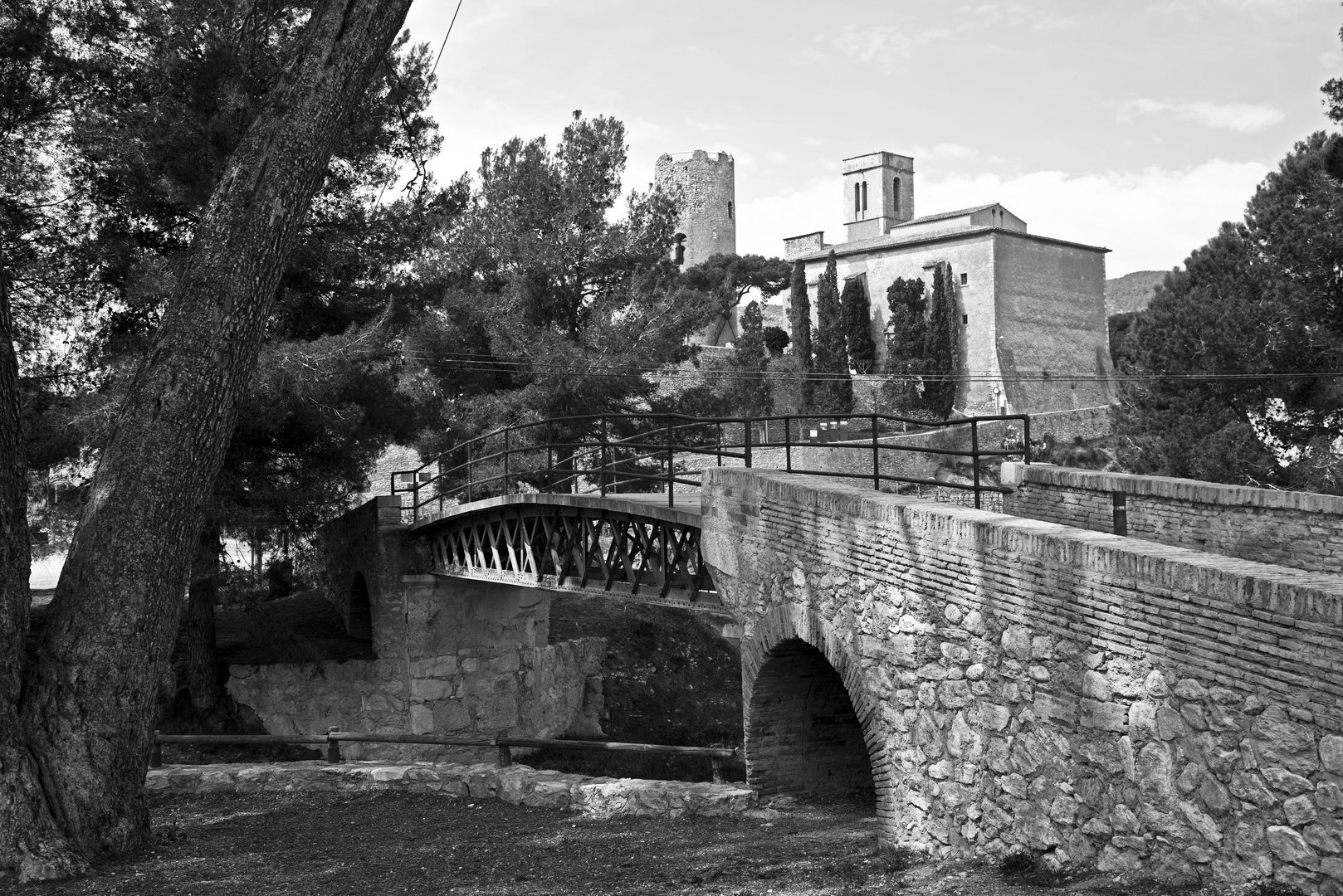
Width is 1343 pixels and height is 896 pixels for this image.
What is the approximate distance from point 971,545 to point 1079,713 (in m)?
1.14

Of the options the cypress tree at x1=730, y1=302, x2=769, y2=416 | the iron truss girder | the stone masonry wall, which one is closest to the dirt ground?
the stone masonry wall

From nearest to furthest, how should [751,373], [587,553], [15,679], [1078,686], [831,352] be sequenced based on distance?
[1078,686] < [15,679] < [587,553] < [751,373] < [831,352]

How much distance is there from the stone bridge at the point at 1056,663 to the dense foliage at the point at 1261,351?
52.8 ft

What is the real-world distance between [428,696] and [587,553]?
265 inches

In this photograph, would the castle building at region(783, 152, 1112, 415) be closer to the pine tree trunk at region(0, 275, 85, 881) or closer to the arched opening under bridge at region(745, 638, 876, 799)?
the arched opening under bridge at region(745, 638, 876, 799)

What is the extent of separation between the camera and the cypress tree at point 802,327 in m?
51.5

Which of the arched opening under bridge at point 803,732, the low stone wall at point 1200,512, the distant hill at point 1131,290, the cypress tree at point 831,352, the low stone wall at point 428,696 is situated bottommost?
the low stone wall at point 428,696

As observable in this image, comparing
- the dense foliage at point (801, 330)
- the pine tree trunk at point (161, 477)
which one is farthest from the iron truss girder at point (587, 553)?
the dense foliage at point (801, 330)

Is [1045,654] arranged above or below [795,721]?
above

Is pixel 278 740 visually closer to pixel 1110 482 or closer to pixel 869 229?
pixel 1110 482

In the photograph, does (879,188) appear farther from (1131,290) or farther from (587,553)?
(587,553)

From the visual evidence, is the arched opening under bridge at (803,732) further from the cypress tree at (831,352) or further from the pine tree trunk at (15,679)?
the cypress tree at (831,352)

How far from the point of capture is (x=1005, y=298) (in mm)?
56656

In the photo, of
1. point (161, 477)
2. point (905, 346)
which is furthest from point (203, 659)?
point (905, 346)
